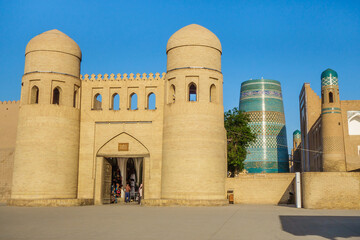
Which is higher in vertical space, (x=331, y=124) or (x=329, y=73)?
(x=329, y=73)

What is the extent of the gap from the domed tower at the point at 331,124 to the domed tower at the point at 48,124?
54.7 ft

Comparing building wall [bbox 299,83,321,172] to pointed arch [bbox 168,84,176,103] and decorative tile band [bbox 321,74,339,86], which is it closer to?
decorative tile band [bbox 321,74,339,86]

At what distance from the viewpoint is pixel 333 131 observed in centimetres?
2884

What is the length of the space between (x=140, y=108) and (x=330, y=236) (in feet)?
52.8

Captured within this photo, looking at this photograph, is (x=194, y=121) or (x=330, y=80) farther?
(x=330, y=80)

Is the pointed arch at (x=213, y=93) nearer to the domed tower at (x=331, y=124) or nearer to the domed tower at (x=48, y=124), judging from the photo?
the domed tower at (x=48, y=124)

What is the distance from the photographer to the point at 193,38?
22.1 m

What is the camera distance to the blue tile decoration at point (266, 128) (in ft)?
195

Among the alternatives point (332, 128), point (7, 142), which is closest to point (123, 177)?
point (7, 142)

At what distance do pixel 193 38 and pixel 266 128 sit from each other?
131 ft

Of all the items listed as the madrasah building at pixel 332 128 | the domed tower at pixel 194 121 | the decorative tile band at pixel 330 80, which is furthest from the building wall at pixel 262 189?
the decorative tile band at pixel 330 80

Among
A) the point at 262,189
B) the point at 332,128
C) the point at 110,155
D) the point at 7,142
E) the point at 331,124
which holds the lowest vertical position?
the point at 262,189

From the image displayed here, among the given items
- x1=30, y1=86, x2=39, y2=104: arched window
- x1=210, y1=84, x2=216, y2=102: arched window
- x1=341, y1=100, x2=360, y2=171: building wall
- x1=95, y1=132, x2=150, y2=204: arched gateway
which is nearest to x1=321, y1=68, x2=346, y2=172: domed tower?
x1=341, y1=100, x2=360, y2=171: building wall

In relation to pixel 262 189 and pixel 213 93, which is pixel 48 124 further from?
pixel 262 189
